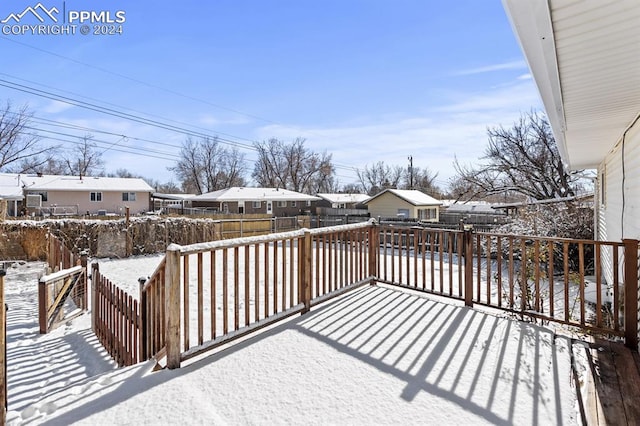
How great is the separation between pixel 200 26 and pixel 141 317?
921cm

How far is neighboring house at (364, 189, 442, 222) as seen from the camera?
21469mm

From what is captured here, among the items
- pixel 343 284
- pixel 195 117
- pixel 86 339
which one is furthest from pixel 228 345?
pixel 195 117

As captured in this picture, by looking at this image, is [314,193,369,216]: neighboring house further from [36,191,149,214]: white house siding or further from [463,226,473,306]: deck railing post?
[463,226,473,306]: deck railing post

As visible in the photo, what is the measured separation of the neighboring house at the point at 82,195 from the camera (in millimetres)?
24281

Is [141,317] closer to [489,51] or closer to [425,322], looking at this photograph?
[425,322]

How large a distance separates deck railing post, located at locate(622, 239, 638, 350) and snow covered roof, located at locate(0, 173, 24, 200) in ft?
98.4

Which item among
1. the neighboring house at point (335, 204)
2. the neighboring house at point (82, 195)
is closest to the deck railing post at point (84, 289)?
the neighboring house at point (82, 195)

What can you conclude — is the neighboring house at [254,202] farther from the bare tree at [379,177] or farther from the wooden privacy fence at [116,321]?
the wooden privacy fence at [116,321]

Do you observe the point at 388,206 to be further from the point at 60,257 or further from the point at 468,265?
the point at 468,265

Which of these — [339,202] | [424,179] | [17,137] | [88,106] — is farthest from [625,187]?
[424,179]

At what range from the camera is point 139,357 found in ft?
10.4

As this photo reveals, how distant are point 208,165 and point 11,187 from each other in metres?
18.0

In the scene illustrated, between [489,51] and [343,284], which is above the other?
[489,51]

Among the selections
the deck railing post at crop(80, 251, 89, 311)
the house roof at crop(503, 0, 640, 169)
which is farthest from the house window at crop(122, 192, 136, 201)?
the house roof at crop(503, 0, 640, 169)
